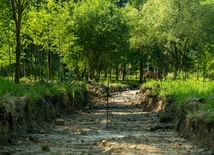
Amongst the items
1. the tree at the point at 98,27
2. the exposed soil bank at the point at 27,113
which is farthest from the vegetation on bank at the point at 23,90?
the tree at the point at 98,27

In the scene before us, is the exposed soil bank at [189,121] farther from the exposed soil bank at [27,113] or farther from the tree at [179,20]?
the tree at [179,20]

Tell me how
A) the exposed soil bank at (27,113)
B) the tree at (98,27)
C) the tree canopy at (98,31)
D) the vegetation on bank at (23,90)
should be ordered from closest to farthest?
the exposed soil bank at (27,113) → the vegetation on bank at (23,90) → the tree canopy at (98,31) → the tree at (98,27)

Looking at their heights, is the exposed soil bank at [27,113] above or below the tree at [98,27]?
below

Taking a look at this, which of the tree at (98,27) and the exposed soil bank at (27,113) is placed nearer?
the exposed soil bank at (27,113)

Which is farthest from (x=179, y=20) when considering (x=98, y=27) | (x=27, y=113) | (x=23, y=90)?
(x=27, y=113)

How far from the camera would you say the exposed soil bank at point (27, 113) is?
855 centimetres

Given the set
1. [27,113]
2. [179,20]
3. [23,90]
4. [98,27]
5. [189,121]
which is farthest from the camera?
[98,27]

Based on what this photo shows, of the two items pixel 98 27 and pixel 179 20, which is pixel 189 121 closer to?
pixel 179 20

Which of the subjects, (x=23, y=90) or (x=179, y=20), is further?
(x=179, y=20)

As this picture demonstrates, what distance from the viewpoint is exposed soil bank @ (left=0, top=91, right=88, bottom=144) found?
855 cm

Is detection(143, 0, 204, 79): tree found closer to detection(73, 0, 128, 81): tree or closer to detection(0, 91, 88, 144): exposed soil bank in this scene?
detection(73, 0, 128, 81): tree

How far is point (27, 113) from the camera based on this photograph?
11.1 metres

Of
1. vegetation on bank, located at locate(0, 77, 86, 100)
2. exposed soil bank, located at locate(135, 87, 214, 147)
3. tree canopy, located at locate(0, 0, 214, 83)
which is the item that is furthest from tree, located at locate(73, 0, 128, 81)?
exposed soil bank, located at locate(135, 87, 214, 147)

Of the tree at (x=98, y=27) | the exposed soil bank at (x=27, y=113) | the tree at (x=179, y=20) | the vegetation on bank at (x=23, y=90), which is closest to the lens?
the exposed soil bank at (x=27, y=113)
